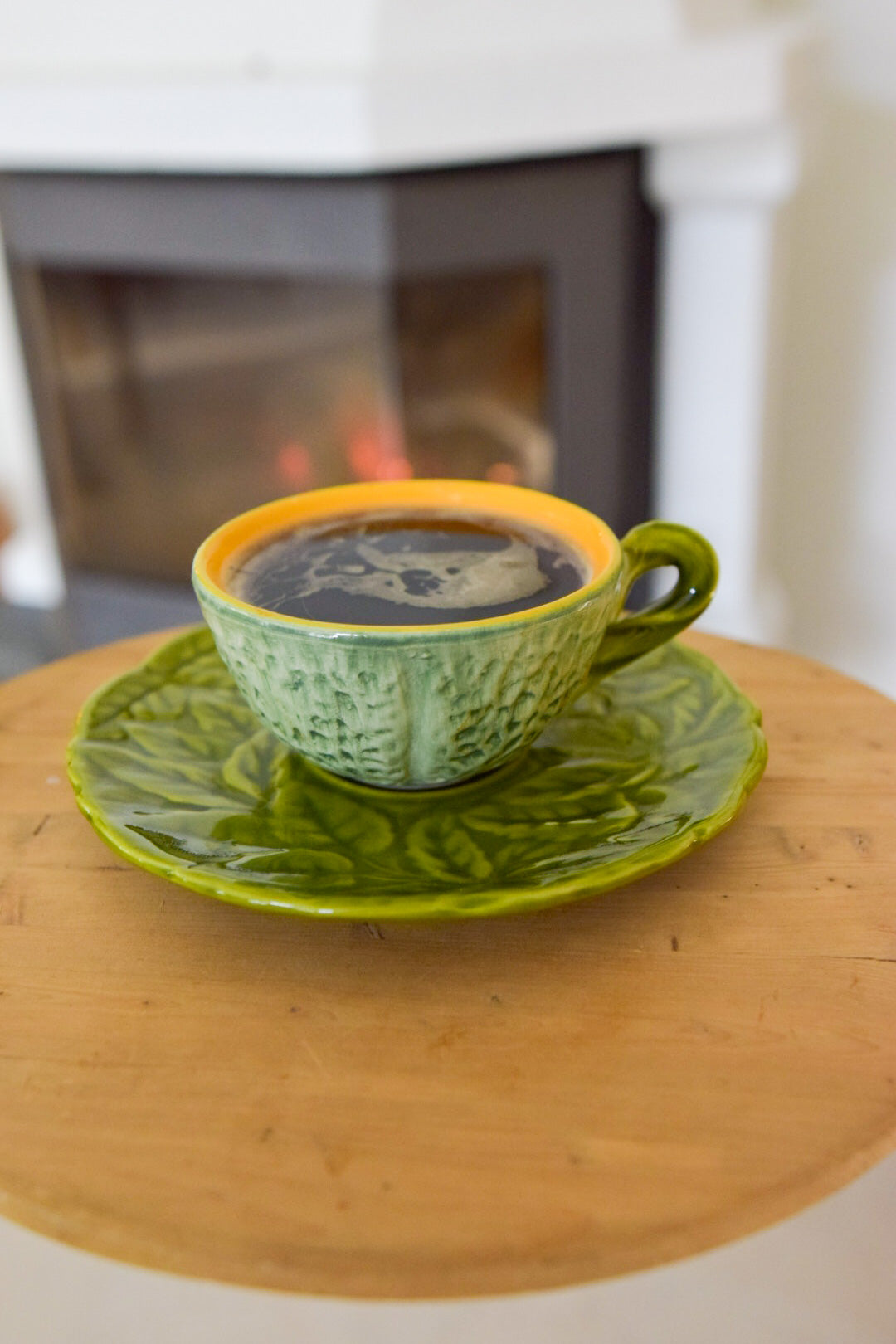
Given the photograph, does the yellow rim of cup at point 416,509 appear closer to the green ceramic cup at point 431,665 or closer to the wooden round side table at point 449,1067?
the green ceramic cup at point 431,665

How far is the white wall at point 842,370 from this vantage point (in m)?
1.28

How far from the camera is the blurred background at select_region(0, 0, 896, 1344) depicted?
1088 millimetres

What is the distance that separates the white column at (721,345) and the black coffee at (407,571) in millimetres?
821

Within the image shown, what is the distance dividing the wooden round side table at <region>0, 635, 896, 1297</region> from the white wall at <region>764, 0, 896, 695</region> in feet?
3.41

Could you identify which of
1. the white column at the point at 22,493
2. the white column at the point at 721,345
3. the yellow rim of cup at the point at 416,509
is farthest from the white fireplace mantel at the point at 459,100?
the yellow rim of cup at the point at 416,509

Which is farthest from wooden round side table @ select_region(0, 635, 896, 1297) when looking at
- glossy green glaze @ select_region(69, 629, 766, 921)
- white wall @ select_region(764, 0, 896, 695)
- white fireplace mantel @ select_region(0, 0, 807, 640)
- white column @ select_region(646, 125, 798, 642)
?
white wall @ select_region(764, 0, 896, 695)

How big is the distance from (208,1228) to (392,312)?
3.19 feet

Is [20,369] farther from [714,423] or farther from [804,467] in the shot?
[804,467]

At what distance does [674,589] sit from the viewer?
1.68ft

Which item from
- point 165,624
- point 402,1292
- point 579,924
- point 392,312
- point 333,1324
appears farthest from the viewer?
point 165,624

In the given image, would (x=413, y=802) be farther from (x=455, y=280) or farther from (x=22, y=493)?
(x=22, y=493)

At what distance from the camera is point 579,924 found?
0.42m

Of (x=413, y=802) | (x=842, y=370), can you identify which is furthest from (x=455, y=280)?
(x=413, y=802)

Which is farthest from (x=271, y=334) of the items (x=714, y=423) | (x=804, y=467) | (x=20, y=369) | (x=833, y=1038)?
(x=833, y=1038)
